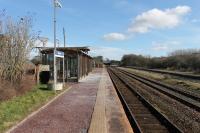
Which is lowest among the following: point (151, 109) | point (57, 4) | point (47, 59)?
point (151, 109)

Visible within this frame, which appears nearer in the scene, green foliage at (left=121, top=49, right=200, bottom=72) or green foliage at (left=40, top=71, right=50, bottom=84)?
green foliage at (left=40, top=71, right=50, bottom=84)

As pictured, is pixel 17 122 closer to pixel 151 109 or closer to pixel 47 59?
pixel 151 109

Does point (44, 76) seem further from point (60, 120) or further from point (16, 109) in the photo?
point (60, 120)

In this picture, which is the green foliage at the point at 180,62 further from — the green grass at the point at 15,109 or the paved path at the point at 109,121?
the paved path at the point at 109,121

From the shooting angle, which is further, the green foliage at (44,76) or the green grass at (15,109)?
the green foliage at (44,76)

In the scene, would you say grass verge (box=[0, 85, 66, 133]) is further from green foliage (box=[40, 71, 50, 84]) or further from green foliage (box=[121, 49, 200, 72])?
green foliage (box=[121, 49, 200, 72])

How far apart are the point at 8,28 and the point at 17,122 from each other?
35.1ft

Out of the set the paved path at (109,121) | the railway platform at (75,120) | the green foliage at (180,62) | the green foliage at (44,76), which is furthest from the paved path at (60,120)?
the green foliage at (180,62)

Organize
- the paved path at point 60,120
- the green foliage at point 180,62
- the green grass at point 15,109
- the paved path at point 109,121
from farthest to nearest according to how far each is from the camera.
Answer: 1. the green foliage at point 180,62
2. the green grass at point 15,109
3. the paved path at point 109,121
4. the paved path at point 60,120

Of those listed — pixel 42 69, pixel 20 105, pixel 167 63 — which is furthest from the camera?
pixel 167 63

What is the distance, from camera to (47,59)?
33875mm

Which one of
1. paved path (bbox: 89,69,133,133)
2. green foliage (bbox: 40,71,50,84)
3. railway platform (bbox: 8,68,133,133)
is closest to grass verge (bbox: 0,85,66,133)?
railway platform (bbox: 8,68,133,133)

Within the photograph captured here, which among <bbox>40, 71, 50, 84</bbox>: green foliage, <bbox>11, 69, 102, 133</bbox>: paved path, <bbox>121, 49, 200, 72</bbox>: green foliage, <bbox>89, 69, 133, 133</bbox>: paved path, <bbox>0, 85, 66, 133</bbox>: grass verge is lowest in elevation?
<bbox>89, 69, 133, 133</bbox>: paved path

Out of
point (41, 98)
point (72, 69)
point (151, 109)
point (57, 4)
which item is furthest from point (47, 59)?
point (151, 109)
